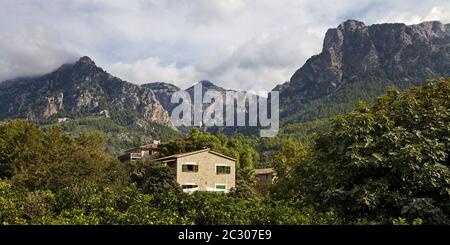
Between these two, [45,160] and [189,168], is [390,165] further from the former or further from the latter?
[189,168]

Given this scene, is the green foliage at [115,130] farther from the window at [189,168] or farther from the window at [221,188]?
the window at [189,168]

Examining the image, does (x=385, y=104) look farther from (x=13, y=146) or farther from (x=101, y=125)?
(x=101, y=125)

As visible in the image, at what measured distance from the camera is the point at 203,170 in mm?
46812

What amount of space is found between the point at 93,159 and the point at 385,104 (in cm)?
2203

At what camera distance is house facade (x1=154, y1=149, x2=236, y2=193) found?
4544cm

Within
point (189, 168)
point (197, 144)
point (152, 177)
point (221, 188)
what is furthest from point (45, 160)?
point (197, 144)

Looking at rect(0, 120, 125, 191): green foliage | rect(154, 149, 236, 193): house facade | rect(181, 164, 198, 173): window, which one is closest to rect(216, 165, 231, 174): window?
rect(154, 149, 236, 193): house facade

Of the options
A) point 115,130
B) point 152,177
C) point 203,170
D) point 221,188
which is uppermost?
point 115,130

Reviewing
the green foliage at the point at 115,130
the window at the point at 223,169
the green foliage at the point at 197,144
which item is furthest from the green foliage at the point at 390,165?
the green foliage at the point at 115,130

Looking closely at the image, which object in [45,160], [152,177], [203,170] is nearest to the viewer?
[45,160]

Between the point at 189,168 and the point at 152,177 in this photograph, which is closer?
the point at 152,177

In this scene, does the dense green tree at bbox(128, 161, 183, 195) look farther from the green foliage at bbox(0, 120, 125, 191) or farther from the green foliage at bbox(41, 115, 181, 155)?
the green foliage at bbox(41, 115, 181, 155)

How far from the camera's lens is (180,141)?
184ft
